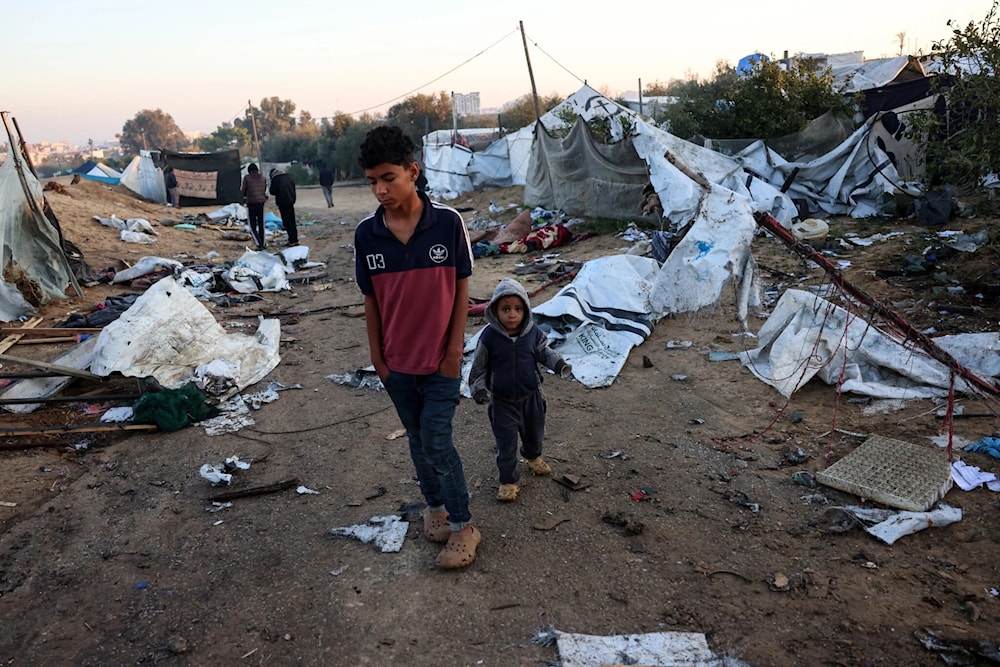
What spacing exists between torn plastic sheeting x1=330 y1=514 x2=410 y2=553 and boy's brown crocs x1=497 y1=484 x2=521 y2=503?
479 mm

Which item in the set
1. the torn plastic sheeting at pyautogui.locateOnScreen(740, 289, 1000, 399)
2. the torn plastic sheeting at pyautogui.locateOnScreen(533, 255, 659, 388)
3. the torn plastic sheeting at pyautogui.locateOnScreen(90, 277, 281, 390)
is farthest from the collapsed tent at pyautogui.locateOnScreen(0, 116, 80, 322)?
the torn plastic sheeting at pyautogui.locateOnScreen(740, 289, 1000, 399)

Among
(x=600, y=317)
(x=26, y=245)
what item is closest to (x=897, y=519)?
(x=600, y=317)

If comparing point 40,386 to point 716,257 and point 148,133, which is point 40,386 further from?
point 148,133

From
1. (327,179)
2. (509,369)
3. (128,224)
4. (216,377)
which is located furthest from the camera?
(327,179)

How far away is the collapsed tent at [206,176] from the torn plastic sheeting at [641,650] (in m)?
21.3

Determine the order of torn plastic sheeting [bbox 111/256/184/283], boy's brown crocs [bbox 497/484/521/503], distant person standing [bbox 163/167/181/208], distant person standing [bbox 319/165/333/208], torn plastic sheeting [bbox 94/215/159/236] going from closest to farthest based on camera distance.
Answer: boy's brown crocs [bbox 497/484/521/503] < torn plastic sheeting [bbox 111/256/184/283] < torn plastic sheeting [bbox 94/215/159/236] < distant person standing [bbox 163/167/181/208] < distant person standing [bbox 319/165/333/208]

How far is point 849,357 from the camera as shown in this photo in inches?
183

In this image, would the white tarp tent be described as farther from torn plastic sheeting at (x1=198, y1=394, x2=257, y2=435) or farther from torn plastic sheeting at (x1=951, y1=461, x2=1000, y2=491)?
torn plastic sheeting at (x1=951, y1=461, x2=1000, y2=491)

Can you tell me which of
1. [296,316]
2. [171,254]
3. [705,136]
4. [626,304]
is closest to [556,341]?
[626,304]

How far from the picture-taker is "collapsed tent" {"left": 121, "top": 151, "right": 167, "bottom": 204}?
21641 mm

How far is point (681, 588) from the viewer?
258 cm

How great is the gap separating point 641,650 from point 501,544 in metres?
0.85

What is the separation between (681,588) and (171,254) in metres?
12.8

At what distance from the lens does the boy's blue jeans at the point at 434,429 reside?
260 cm
